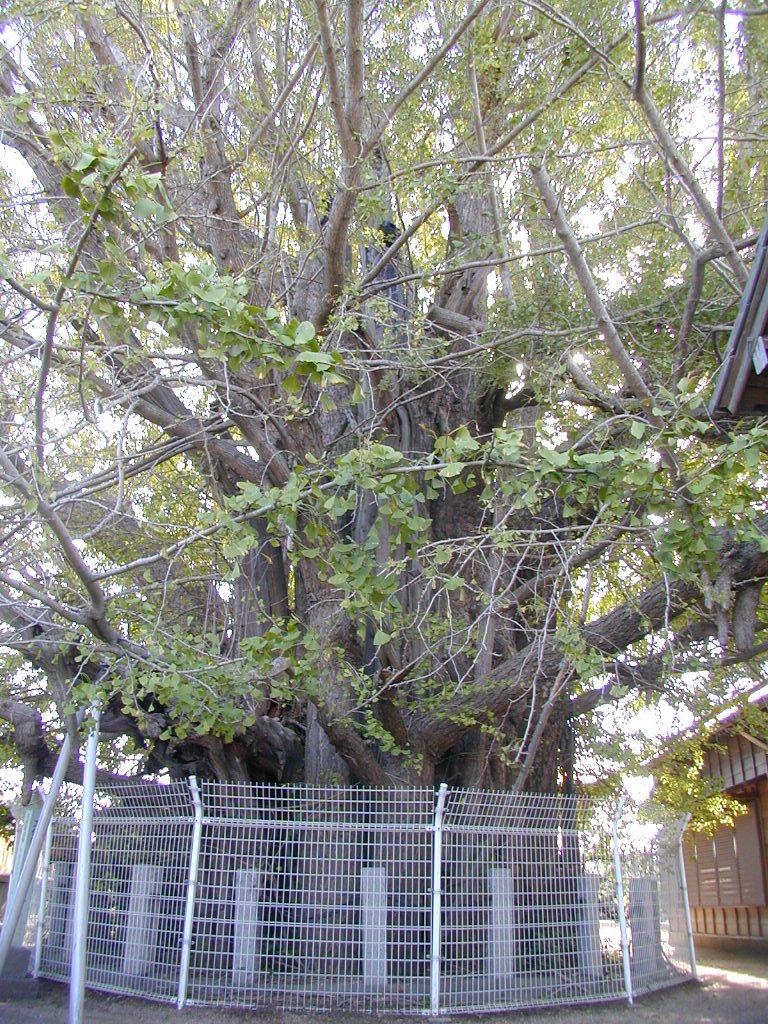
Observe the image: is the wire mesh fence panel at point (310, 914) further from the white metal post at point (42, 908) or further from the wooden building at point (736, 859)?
the wooden building at point (736, 859)

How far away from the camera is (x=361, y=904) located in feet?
23.8

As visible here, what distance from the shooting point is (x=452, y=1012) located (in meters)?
6.96

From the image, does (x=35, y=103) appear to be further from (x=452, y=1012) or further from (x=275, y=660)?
(x=452, y=1012)

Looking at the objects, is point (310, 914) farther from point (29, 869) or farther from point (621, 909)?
point (621, 909)

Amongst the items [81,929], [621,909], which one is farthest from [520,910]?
[81,929]

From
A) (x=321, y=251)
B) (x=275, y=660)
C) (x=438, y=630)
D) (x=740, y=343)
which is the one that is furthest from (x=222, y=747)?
(x=740, y=343)

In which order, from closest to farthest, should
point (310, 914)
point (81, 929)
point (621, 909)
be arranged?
point (81, 929), point (310, 914), point (621, 909)

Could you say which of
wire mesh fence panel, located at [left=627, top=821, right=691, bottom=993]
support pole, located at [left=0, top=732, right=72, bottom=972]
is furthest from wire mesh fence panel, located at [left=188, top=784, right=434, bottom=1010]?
wire mesh fence panel, located at [left=627, top=821, right=691, bottom=993]

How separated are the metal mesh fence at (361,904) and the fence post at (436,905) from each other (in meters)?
0.01

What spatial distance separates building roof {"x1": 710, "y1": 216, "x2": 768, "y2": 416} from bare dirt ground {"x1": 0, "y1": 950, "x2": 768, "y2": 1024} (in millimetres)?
5068

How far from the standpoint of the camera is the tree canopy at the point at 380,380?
6441 millimetres

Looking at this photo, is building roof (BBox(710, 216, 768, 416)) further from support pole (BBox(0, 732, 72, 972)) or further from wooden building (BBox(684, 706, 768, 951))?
wooden building (BBox(684, 706, 768, 951))

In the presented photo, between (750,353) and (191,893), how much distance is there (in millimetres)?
5658

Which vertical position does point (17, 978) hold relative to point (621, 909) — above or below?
below
